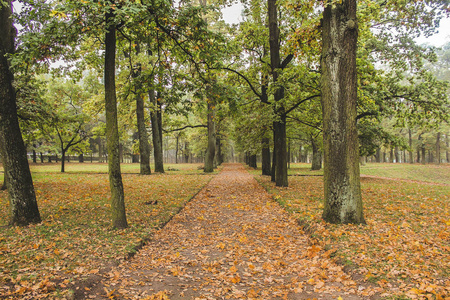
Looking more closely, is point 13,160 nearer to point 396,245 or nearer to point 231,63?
point 396,245

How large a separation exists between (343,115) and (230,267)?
4195 millimetres

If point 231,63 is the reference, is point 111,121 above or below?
below

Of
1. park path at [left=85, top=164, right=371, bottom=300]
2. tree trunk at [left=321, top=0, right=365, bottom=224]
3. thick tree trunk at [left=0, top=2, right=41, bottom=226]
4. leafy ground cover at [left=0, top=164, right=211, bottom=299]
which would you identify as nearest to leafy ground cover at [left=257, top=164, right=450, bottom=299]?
park path at [left=85, top=164, right=371, bottom=300]

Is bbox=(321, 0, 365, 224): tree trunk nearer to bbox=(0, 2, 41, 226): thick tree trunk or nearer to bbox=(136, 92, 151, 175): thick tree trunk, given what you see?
bbox=(0, 2, 41, 226): thick tree trunk

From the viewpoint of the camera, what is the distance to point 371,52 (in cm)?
1312

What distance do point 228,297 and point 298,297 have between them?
97 cm

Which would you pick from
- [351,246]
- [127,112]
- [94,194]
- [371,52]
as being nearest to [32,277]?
[351,246]

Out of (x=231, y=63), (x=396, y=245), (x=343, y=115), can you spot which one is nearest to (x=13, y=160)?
(x=343, y=115)

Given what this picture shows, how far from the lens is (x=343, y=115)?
5879 mm

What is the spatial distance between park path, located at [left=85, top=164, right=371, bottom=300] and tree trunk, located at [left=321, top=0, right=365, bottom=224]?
1282mm

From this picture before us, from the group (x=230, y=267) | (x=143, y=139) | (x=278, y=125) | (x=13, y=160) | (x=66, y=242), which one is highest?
(x=278, y=125)

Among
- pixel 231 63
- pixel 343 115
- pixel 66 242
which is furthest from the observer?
pixel 231 63

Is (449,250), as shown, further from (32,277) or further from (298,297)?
(32,277)

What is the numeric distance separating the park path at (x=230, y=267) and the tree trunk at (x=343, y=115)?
4.20 feet
